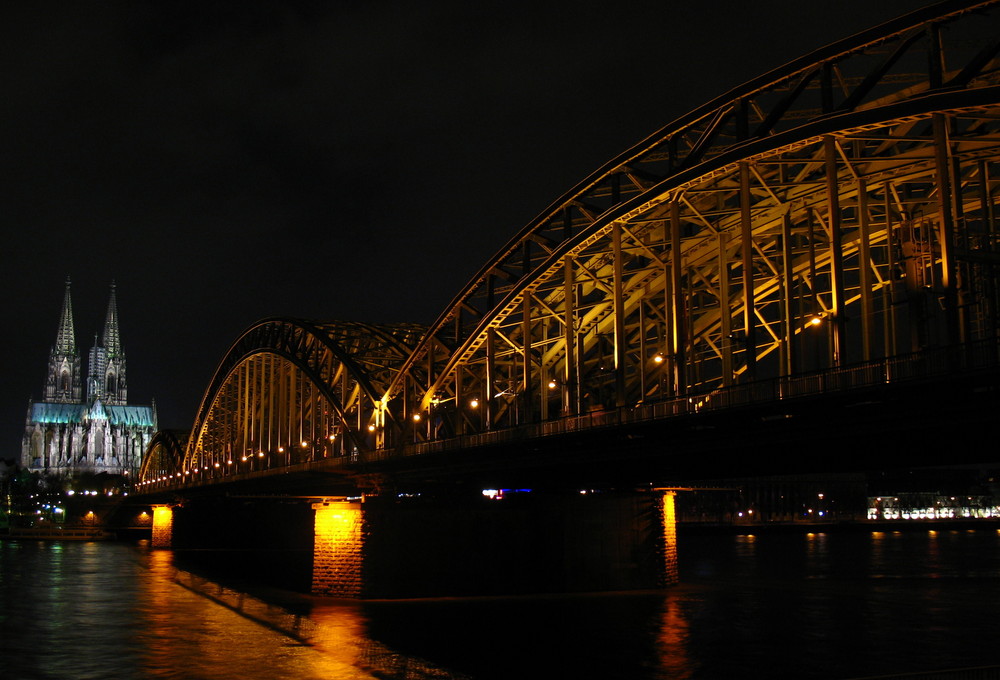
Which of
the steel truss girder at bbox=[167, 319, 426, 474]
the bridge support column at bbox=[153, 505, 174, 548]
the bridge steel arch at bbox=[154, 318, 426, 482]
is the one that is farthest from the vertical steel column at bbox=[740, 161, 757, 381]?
the bridge support column at bbox=[153, 505, 174, 548]

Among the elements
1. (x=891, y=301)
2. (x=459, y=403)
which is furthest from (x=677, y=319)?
(x=459, y=403)

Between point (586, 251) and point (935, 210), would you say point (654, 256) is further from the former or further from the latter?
point (935, 210)

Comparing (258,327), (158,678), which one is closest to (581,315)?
(158,678)

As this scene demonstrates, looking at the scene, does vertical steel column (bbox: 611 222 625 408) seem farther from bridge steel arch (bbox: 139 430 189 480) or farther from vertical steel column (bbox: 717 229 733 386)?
bridge steel arch (bbox: 139 430 189 480)

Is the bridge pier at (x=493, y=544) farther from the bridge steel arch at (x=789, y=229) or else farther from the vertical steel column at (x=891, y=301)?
the vertical steel column at (x=891, y=301)

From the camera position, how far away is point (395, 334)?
92.5 metres

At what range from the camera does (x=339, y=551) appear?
5803cm

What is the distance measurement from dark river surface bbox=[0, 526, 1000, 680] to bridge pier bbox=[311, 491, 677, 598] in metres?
1.64

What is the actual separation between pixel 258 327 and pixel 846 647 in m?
75.1

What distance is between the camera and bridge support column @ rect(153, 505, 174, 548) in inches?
5285

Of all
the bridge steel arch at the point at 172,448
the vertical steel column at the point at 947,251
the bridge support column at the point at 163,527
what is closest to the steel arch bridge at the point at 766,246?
the vertical steel column at the point at 947,251

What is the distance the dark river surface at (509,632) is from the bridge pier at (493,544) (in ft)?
5.38

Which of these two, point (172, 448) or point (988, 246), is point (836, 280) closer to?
point (988, 246)

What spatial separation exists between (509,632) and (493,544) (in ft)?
43.8
